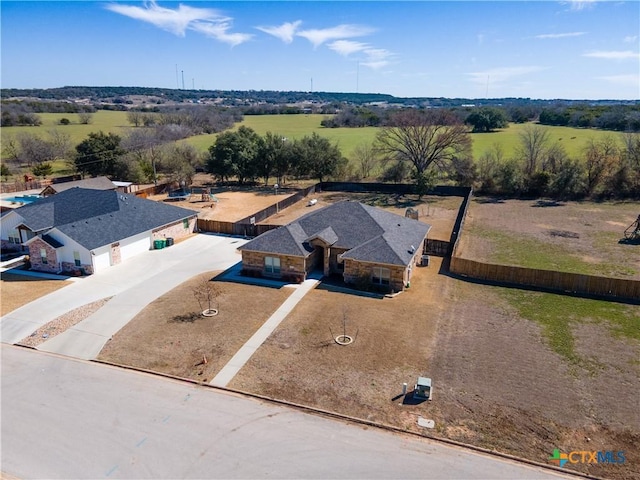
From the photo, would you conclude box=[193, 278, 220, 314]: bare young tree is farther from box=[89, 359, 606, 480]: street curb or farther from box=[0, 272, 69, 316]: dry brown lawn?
box=[0, 272, 69, 316]: dry brown lawn

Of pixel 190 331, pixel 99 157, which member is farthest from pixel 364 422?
pixel 99 157

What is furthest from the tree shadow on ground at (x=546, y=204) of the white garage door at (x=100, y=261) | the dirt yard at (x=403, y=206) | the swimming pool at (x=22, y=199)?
the swimming pool at (x=22, y=199)

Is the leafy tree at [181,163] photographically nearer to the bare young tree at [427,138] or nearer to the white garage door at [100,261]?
the bare young tree at [427,138]

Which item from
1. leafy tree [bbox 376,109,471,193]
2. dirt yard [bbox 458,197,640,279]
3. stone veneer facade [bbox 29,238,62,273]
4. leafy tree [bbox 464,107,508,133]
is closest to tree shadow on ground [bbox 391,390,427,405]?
dirt yard [bbox 458,197,640,279]

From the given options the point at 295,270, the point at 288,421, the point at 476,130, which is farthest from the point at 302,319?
the point at 476,130

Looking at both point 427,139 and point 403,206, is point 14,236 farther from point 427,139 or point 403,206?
point 427,139

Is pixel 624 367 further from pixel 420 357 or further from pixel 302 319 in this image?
pixel 302 319
